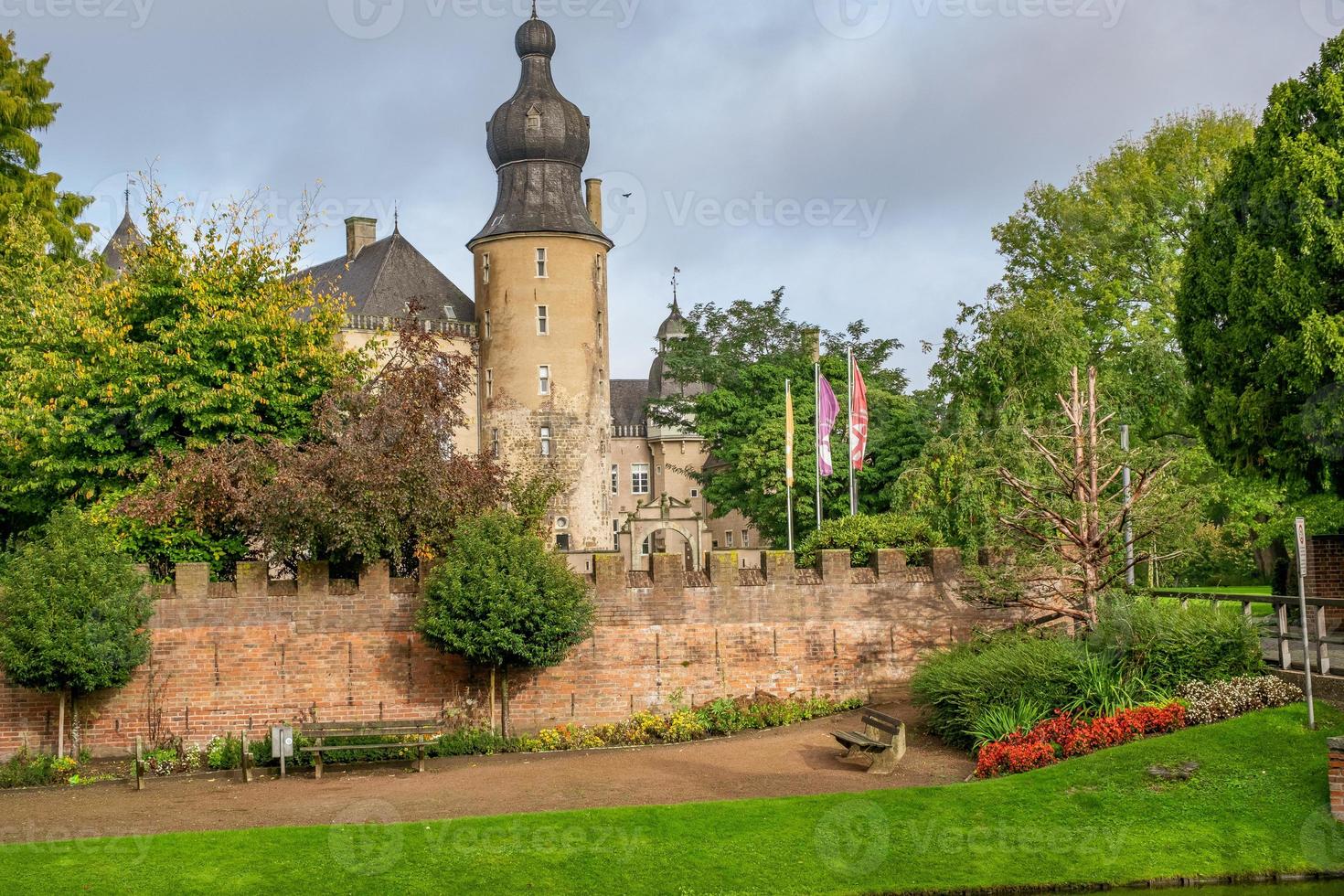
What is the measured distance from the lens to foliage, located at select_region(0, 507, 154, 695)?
20.6 metres

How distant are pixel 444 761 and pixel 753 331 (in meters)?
28.8

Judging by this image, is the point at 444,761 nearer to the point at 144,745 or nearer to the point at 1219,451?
the point at 144,745

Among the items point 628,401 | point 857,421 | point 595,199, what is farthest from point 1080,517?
→ point 628,401

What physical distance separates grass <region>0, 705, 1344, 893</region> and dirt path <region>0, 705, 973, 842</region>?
0.83 m

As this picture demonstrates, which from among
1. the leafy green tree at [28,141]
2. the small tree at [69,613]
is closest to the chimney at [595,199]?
the leafy green tree at [28,141]

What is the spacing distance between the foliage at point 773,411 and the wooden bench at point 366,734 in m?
19.6

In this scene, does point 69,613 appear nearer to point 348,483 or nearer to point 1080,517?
point 348,483

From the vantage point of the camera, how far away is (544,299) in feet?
157

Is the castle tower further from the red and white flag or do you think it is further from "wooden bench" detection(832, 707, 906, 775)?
"wooden bench" detection(832, 707, 906, 775)

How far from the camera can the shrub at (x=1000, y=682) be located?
1919cm

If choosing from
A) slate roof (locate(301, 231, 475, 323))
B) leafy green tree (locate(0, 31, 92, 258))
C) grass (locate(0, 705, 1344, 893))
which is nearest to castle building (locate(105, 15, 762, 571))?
slate roof (locate(301, 231, 475, 323))

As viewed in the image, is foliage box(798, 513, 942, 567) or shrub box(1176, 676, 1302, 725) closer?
shrub box(1176, 676, 1302, 725)

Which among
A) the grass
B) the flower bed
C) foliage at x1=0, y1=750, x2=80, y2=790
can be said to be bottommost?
the grass

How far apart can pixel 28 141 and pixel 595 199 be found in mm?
23842
